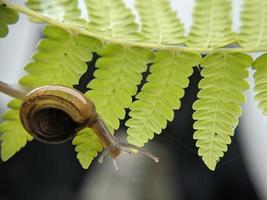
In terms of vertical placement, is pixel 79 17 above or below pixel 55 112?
above

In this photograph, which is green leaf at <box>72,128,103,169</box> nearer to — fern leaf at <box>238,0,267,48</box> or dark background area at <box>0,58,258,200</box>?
fern leaf at <box>238,0,267,48</box>

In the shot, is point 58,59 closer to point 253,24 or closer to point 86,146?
point 86,146

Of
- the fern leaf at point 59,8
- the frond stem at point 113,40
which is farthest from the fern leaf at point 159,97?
the fern leaf at point 59,8

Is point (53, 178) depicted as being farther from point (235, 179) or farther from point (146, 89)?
point (146, 89)

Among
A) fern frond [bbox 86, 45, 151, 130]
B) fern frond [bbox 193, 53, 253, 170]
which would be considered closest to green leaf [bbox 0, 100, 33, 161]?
fern frond [bbox 86, 45, 151, 130]

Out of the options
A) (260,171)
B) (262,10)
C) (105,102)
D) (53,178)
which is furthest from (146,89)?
(260,171)

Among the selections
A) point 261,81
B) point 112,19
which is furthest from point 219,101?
point 112,19

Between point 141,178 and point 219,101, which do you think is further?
point 141,178
